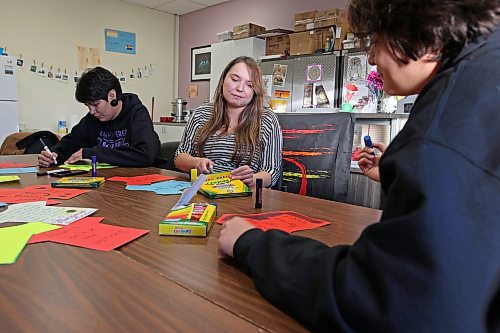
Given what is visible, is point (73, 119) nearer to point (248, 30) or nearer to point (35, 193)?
point (248, 30)

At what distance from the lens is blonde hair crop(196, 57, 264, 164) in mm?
1676

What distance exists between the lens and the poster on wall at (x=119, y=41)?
495 centimetres

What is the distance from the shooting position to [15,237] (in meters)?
0.75

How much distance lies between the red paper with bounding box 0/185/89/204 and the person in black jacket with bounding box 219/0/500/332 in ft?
2.86

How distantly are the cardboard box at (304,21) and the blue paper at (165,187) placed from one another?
9.77 feet

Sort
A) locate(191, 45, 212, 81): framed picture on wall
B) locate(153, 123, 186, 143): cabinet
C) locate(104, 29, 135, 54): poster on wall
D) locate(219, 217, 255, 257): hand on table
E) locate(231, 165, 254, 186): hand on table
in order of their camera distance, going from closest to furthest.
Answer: locate(219, 217, 255, 257): hand on table → locate(231, 165, 254, 186): hand on table → locate(153, 123, 186, 143): cabinet → locate(104, 29, 135, 54): poster on wall → locate(191, 45, 212, 81): framed picture on wall

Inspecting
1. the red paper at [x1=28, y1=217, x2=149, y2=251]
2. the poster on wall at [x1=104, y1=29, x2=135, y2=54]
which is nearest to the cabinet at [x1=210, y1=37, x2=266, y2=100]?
the poster on wall at [x1=104, y1=29, x2=135, y2=54]

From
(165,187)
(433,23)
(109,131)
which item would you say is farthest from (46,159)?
(433,23)

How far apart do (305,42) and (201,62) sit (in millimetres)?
1948

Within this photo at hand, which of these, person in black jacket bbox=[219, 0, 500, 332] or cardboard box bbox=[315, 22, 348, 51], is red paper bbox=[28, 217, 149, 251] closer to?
person in black jacket bbox=[219, 0, 500, 332]

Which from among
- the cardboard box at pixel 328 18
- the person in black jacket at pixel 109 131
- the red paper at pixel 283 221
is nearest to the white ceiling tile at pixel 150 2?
the cardboard box at pixel 328 18

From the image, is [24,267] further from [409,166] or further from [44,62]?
[44,62]

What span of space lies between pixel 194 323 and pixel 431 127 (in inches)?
12.9

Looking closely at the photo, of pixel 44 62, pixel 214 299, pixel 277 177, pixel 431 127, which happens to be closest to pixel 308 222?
pixel 214 299
